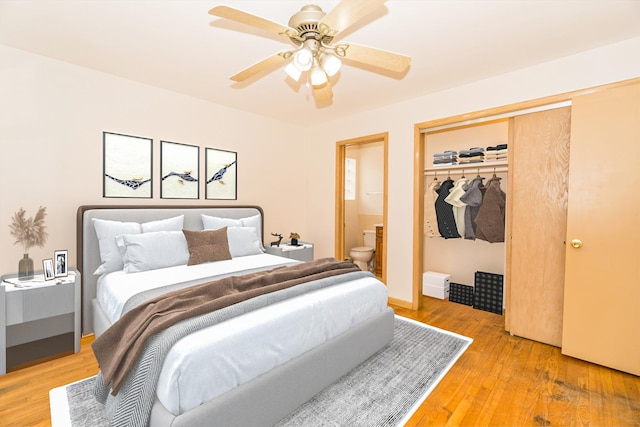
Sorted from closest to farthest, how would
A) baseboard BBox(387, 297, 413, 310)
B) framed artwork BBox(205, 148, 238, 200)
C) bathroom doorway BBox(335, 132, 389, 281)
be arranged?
baseboard BBox(387, 297, 413, 310) < framed artwork BBox(205, 148, 238, 200) < bathroom doorway BBox(335, 132, 389, 281)

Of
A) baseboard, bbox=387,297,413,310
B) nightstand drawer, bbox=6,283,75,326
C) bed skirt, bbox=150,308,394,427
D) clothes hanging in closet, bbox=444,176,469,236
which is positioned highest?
clothes hanging in closet, bbox=444,176,469,236

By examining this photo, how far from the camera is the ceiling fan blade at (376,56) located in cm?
187

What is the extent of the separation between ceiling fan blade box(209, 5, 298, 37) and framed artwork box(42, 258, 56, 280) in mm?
2497

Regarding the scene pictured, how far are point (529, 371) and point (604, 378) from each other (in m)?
0.52

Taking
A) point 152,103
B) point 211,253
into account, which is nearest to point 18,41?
point 152,103

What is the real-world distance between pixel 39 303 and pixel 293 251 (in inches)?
102

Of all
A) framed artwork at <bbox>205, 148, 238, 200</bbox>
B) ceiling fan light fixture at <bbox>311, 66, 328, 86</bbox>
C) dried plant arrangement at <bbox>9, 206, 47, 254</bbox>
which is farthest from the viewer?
framed artwork at <bbox>205, 148, 238, 200</bbox>

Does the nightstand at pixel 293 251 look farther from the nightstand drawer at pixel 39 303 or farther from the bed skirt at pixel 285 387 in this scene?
the nightstand drawer at pixel 39 303

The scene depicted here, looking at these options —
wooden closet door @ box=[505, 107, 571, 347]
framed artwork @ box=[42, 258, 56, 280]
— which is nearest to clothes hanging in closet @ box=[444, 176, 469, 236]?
wooden closet door @ box=[505, 107, 571, 347]

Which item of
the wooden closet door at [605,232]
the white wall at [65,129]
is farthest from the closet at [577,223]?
the white wall at [65,129]

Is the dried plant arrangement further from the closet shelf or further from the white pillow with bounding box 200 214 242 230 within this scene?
the closet shelf

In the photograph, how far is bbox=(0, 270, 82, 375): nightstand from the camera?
2.29 m

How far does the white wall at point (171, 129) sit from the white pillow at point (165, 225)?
1.38ft

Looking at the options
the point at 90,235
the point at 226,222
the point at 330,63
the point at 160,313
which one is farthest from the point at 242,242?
the point at 330,63
